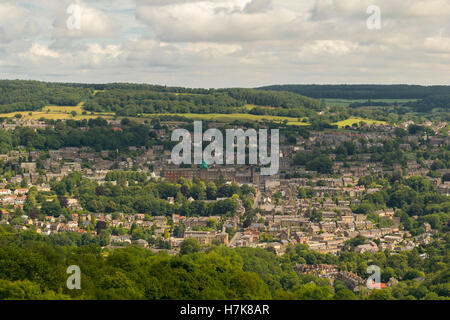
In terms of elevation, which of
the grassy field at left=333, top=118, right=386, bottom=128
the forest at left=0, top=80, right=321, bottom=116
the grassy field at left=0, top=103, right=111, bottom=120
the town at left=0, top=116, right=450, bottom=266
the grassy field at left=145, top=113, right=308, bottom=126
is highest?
the forest at left=0, top=80, right=321, bottom=116

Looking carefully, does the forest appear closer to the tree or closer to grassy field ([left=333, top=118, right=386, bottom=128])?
grassy field ([left=333, top=118, right=386, bottom=128])

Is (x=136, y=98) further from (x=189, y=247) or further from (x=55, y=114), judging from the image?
(x=189, y=247)

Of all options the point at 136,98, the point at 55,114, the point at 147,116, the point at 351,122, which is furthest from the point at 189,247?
the point at 136,98

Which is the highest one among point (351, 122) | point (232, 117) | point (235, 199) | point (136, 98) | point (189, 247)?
point (136, 98)

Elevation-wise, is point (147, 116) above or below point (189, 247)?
above

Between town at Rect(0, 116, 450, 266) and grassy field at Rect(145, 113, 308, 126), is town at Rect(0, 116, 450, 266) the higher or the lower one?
the lower one

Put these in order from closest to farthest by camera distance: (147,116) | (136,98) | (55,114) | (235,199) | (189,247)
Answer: (189,247) → (235,199) → (55,114) → (147,116) → (136,98)

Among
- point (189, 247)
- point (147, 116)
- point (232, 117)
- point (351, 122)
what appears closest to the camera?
point (189, 247)

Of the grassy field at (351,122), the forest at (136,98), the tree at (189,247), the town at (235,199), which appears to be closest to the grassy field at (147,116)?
the grassy field at (351,122)

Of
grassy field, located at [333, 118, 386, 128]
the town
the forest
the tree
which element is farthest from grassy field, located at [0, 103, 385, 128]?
the tree

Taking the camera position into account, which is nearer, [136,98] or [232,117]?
[232,117]
